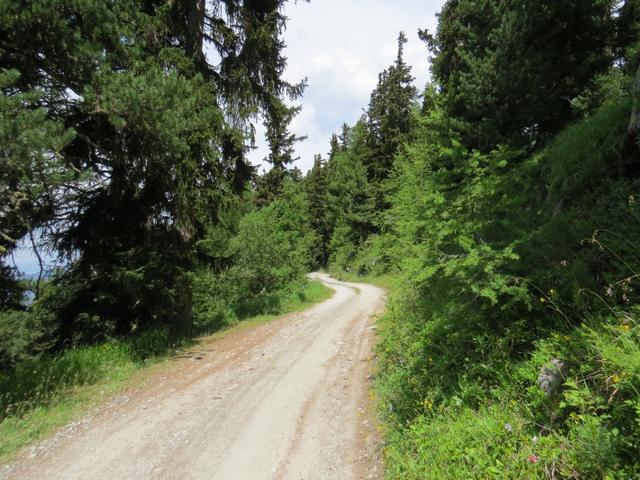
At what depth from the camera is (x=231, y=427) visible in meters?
5.21

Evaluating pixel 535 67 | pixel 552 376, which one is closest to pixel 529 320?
pixel 552 376

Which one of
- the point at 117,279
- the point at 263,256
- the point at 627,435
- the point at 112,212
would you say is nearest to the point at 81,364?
the point at 117,279

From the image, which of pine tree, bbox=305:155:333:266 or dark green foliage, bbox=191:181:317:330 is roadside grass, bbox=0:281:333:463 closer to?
dark green foliage, bbox=191:181:317:330

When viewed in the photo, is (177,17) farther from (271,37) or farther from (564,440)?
(564,440)

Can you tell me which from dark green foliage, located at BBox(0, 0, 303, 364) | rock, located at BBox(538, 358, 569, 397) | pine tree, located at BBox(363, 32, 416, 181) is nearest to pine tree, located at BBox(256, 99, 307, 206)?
pine tree, located at BBox(363, 32, 416, 181)

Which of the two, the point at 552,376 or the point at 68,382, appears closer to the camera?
the point at 552,376

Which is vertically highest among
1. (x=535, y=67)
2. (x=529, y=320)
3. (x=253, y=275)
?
(x=535, y=67)

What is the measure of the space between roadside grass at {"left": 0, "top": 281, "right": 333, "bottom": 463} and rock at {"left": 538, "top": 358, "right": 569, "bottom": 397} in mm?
6610

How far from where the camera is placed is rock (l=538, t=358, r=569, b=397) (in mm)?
3104

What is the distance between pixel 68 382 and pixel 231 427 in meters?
4.21

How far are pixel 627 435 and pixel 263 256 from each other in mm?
15563

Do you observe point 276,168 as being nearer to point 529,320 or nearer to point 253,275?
point 253,275

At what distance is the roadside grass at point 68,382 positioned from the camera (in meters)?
5.46

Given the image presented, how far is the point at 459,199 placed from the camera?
5254 mm
